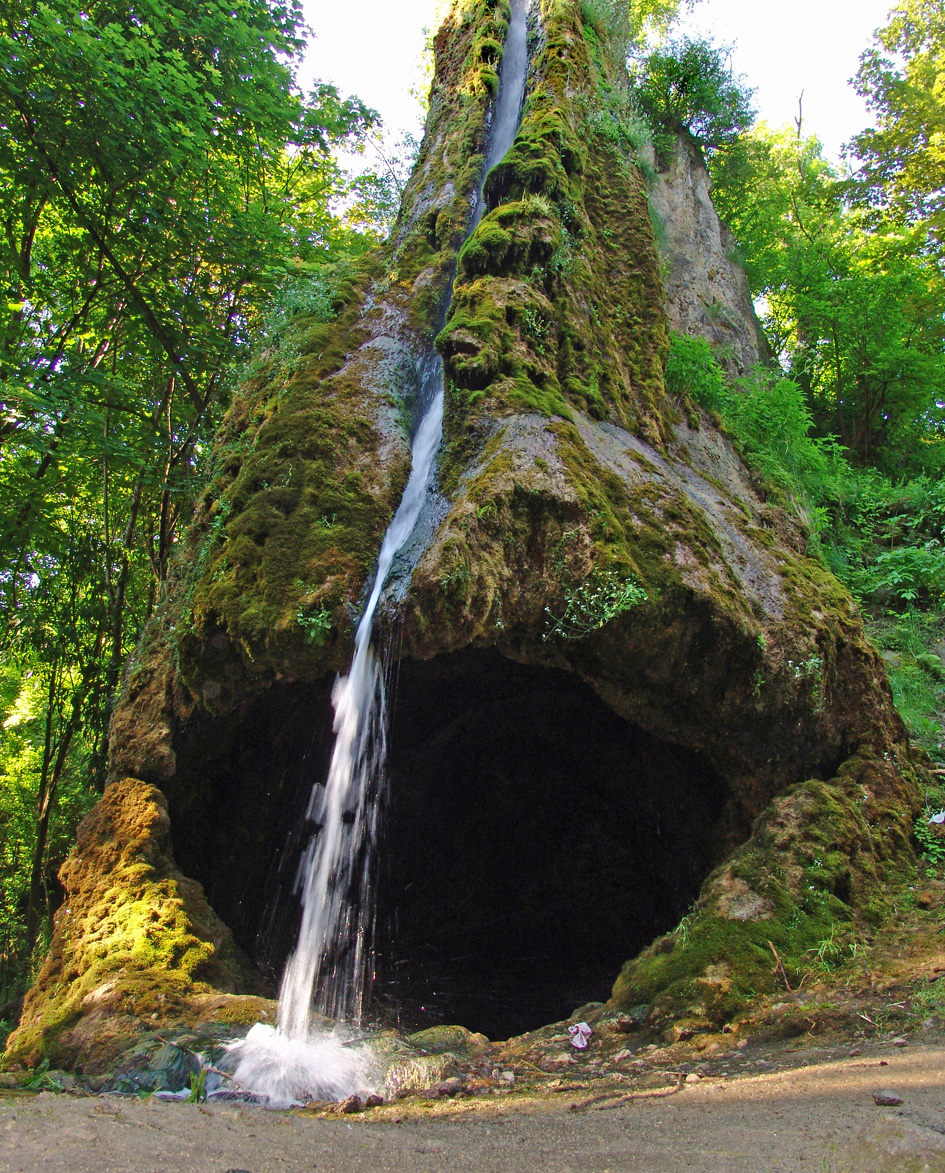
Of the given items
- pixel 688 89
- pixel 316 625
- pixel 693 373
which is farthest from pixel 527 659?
pixel 688 89

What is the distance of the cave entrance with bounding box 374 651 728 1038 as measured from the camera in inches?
261

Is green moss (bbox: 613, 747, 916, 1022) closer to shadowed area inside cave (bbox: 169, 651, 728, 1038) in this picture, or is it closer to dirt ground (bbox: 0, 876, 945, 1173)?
dirt ground (bbox: 0, 876, 945, 1173)

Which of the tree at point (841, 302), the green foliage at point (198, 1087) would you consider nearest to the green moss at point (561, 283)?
the green foliage at point (198, 1087)

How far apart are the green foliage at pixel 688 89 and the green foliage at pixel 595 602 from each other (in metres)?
14.6

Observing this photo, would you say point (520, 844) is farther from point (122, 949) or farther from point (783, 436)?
point (783, 436)

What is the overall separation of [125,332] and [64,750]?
6.47 metres

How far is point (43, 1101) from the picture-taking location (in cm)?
261

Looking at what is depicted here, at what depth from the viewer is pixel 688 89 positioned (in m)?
15.8

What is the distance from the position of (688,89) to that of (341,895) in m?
18.1

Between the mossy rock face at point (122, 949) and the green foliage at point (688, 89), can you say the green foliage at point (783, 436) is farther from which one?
the green foliage at point (688, 89)

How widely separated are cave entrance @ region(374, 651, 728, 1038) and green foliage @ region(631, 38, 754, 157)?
14.4 meters

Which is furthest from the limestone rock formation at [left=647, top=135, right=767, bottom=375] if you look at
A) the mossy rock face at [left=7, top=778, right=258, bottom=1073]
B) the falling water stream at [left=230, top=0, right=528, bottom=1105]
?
the mossy rock face at [left=7, top=778, right=258, bottom=1073]

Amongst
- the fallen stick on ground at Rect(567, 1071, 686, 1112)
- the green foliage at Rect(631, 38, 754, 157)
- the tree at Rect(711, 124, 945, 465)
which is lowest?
the fallen stick on ground at Rect(567, 1071, 686, 1112)

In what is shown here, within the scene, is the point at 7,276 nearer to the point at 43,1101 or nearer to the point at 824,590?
the point at 43,1101
